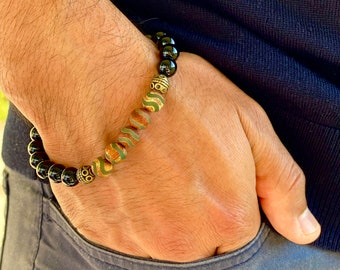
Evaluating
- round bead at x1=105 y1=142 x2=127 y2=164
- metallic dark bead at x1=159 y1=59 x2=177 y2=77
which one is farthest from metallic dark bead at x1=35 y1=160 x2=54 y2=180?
metallic dark bead at x1=159 y1=59 x2=177 y2=77

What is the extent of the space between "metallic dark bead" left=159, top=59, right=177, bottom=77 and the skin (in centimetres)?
2

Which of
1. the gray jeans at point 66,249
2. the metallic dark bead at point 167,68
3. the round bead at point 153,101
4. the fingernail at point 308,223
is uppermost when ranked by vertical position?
the metallic dark bead at point 167,68

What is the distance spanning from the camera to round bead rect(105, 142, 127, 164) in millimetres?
732

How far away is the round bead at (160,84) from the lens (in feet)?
2.41

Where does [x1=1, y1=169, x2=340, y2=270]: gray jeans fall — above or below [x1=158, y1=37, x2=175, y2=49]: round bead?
below

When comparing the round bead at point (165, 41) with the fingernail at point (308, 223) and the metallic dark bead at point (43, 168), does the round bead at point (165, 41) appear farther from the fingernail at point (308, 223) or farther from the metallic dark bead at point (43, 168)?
the fingernail at point (308, 223)

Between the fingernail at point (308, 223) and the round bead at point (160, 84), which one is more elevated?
the round bead at point (160, 84)

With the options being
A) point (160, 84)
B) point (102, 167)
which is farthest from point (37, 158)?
point (160, 84)

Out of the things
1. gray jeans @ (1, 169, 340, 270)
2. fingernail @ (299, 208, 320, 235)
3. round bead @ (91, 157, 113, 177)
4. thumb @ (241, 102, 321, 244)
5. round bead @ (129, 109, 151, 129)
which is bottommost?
gray jeans @ (1, 169, 340, 270)

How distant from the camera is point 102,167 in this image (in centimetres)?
74

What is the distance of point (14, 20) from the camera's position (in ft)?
2.36

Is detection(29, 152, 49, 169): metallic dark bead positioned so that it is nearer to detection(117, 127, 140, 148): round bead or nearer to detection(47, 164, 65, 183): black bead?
detection(47, 164, 65, 183): black bead

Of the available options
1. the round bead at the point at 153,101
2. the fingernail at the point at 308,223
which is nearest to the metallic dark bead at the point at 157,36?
the round bead at the point at 153,101

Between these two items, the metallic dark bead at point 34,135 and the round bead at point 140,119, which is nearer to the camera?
the round bead at point 140,119
